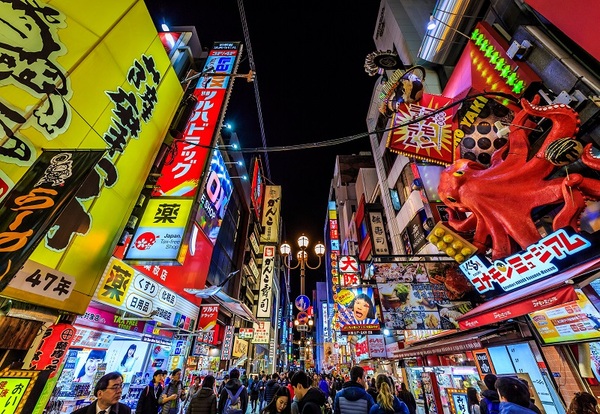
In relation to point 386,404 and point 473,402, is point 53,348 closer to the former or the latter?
point 386,404

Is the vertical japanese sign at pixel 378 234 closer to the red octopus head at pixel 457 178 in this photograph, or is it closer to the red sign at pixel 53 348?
the red octopus head at pixel 457 178

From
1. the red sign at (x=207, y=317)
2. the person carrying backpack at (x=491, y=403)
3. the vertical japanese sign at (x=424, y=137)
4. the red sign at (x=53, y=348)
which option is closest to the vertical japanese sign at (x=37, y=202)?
the red sign at (x=53, y=348)

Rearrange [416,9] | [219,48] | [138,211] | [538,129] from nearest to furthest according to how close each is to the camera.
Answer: [538,129] → [138,211] → [219,48] → [416,9]

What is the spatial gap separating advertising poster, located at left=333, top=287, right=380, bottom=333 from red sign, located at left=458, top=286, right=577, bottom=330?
4379 mm

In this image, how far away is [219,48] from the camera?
498 inches

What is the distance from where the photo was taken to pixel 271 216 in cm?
2948

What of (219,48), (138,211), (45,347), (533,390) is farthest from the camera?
(219,48)

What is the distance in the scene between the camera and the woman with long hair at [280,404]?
4297 mm

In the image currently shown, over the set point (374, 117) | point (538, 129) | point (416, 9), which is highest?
point (416, 9)

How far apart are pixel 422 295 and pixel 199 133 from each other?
367 inches

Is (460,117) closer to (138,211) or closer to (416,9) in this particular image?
(138,211)

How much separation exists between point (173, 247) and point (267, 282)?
1888 cm

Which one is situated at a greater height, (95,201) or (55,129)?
(55,129)

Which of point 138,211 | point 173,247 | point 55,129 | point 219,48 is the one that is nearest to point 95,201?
point 138,211
